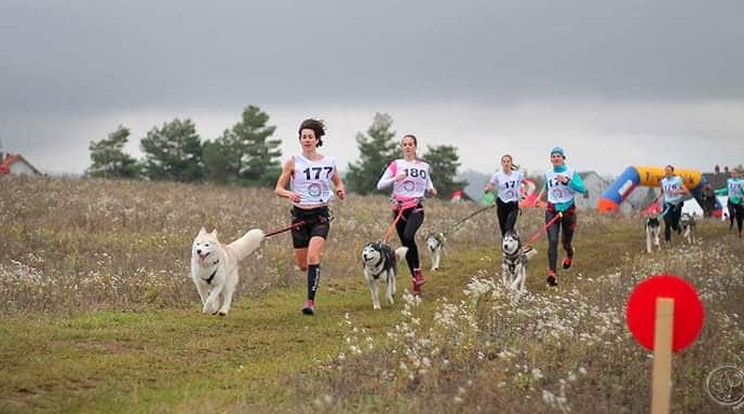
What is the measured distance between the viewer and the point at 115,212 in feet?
71.1

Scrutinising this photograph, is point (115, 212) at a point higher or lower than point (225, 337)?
higher

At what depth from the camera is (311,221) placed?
39.3 ft

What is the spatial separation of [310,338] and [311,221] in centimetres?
212

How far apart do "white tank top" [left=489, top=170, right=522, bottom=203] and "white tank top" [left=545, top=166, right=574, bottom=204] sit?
3.69 ft

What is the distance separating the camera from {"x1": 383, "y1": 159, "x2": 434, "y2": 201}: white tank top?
14117mm

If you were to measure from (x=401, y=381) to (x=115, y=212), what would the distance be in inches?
624

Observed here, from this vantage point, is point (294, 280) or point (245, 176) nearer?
point (294, 280)

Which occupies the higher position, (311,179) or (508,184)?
(508,184)

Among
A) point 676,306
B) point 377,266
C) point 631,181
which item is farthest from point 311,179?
point 631,181

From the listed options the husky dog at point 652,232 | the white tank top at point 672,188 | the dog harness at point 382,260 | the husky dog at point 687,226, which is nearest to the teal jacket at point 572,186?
the dog harness at point 382,260

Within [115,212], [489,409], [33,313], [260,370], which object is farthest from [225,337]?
[115,212]

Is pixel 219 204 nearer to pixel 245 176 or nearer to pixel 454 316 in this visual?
pixel 454 316

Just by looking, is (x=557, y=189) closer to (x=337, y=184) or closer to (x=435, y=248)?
(x=435, y=248)

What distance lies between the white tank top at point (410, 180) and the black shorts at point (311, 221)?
2.34 m
